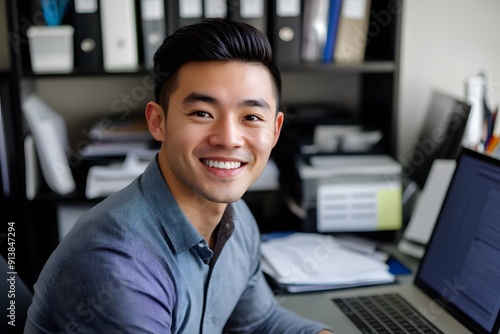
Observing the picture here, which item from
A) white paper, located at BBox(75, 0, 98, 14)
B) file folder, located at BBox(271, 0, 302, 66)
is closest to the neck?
file folder, located at BBox(271, 0, 302, 66)

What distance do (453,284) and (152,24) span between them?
1.12 meters

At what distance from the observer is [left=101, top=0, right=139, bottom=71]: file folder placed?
1753 mm

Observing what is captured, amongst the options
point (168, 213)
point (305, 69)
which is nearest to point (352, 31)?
point (305, 69)

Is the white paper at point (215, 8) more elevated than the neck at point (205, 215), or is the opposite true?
the white paper at point (215, 8)

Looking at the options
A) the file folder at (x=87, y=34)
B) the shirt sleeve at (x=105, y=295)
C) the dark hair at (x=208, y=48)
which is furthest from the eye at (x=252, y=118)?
the file folder at (x=87, y=34)

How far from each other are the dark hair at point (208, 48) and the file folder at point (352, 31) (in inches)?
32.6

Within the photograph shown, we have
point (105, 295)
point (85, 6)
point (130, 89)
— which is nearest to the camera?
point (105, 295)

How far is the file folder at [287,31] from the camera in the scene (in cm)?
180

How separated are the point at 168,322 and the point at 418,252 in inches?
35.4

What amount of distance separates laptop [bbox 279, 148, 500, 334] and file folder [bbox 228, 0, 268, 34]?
77 cm

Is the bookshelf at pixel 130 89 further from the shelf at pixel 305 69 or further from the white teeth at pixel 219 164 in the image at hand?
the white teeth at pixel 219 164

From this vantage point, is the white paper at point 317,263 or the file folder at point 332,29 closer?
the white paper at point 317,263

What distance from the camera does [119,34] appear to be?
1.77m

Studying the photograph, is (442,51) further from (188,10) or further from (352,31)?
(188,10)
